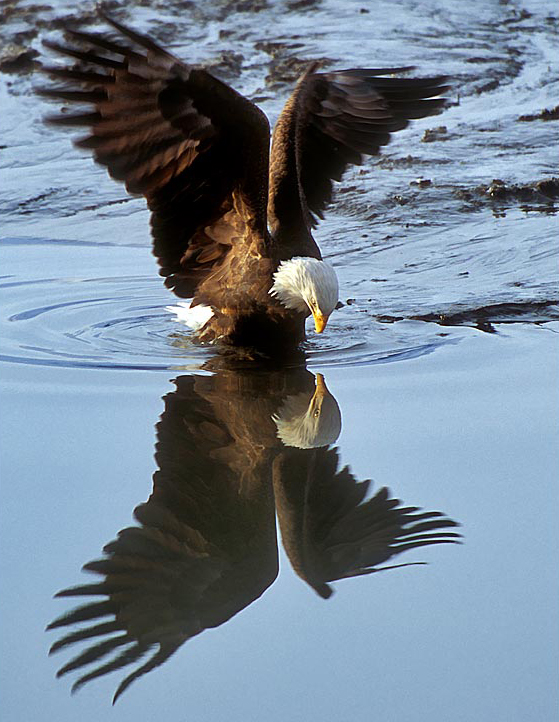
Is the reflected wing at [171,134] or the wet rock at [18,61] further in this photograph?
the wet rock at [18,61]

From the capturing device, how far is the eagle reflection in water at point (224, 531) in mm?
2922

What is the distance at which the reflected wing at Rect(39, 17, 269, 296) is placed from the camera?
15.6ft

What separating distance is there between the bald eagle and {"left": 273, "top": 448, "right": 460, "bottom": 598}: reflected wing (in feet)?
5.12

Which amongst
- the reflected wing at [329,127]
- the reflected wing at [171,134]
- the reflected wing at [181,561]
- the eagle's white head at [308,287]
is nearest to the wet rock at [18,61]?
the reflected wing at [329,127]

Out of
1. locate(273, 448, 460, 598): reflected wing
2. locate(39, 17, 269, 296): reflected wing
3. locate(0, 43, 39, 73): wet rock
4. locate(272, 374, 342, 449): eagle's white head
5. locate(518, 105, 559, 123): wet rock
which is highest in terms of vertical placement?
locate(39, 17, 269, 296): reflected wing

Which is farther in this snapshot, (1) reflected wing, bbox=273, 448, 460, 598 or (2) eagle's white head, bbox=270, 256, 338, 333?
(2) eagle's white head, bbox=270, 256, 338, 333

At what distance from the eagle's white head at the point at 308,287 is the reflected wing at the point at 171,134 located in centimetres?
25

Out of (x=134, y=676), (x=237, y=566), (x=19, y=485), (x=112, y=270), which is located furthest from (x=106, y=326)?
(x=134, y=676)

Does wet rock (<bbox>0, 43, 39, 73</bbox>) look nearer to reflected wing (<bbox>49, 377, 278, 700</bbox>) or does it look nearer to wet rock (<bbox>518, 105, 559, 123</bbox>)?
wet rock (<bbox>518, 105, 559, 123</bbox>)

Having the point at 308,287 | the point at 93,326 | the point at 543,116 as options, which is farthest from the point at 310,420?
the point at 543,116

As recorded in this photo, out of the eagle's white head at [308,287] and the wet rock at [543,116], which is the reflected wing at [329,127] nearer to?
the eagle's white head at [308,287]

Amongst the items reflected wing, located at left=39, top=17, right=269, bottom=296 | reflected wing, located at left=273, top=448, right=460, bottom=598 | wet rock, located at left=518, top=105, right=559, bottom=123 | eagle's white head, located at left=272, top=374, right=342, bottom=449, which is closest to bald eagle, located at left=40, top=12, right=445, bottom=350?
reflected wing, located at left=39, top=17, right=269, bottom=296

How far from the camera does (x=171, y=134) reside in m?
5.07

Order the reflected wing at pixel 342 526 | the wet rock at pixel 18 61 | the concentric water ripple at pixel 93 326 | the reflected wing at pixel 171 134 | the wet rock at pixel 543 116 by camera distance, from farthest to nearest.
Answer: the wet rock at pixel 18 61, the wet rock at pixel 543 116, the concentric water ripple at pixel 93 326, the reflected wing at pixel 171 134, the reflected wing at pixel 342 526
